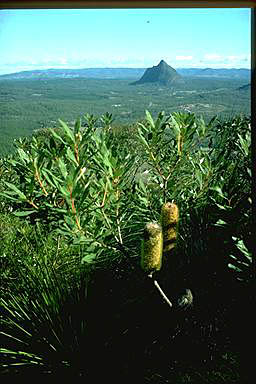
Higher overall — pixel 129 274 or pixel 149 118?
pixel 149 118

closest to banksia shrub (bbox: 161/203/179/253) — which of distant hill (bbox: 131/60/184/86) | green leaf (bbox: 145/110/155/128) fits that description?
green leaf (bbox: 145/110/155/128)

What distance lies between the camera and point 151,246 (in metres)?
0.96

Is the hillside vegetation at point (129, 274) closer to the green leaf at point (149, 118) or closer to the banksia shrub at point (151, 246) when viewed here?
the green leaf at point (149, 118)

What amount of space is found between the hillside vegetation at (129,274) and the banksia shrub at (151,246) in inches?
4.9

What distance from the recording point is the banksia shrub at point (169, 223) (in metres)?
1.05

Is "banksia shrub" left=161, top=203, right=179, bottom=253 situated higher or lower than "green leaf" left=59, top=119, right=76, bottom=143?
lower

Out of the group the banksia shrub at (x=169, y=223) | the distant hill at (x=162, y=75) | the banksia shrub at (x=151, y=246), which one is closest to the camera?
the banksia shrub at (x=151, y=246)

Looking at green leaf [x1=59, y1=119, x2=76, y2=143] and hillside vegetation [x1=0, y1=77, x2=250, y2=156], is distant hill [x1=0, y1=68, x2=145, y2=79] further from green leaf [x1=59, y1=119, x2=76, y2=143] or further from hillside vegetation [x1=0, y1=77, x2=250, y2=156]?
green leaf [x1=59, y1=119, x2=76, y2=143]

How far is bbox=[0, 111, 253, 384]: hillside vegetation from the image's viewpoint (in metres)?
1.13

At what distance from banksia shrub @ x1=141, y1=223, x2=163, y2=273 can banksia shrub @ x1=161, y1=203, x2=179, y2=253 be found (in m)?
0.10

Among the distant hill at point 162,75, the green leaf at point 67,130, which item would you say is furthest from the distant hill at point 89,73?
the green leaf at point 67,130

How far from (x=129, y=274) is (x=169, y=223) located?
235 mm

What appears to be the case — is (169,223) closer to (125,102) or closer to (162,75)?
(125,102)

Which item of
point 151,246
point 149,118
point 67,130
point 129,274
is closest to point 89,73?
point 149,118
